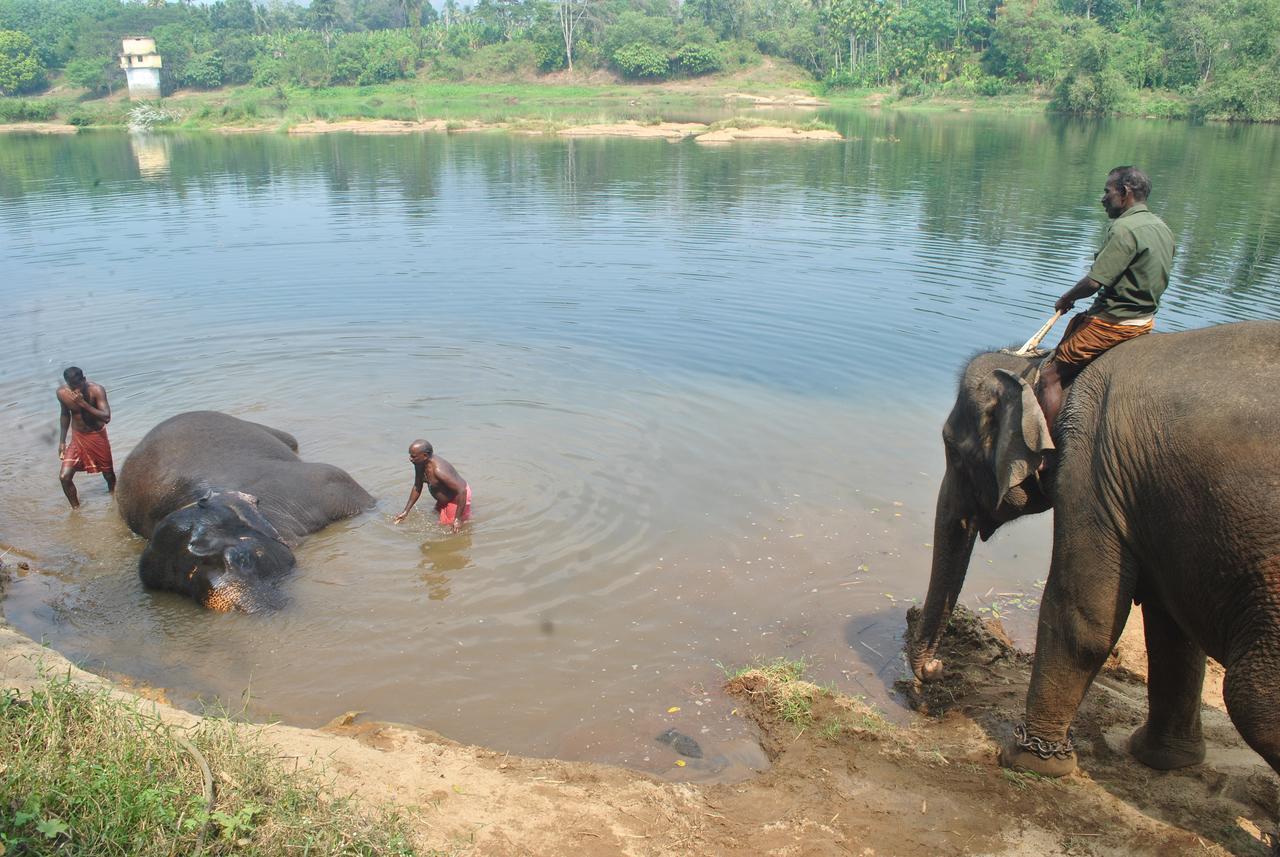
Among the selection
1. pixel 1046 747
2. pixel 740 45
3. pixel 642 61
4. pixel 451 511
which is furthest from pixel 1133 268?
pixel 740 45

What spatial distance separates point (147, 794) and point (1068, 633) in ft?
13.7

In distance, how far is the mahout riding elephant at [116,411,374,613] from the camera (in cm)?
787

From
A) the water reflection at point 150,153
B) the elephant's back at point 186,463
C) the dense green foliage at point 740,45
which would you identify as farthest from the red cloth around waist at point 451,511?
the dense green foliage at point 740,45

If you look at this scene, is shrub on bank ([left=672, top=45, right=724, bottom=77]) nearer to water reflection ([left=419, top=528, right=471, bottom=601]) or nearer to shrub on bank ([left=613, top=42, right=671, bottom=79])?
shrub on bank ([left=613, top=42, right=671, bottom=79])

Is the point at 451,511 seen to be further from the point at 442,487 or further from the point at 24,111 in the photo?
the point at 24,111

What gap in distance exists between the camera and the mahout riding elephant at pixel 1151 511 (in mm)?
4219

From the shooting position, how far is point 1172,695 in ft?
16.9

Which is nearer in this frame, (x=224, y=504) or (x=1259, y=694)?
(x=1259, y=694)

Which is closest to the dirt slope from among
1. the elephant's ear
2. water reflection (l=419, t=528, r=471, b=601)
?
the elephant's ear

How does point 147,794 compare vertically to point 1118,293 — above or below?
below

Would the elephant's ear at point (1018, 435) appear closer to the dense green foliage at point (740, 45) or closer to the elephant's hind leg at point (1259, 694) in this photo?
the elephant's hind leg at point (1259, 694)

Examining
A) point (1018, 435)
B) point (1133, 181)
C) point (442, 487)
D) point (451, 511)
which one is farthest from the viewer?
point (451, 511)

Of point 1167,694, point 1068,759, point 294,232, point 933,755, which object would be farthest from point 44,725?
point 294,232

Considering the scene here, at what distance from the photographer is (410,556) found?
887 cm
